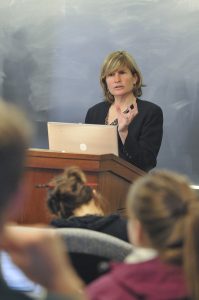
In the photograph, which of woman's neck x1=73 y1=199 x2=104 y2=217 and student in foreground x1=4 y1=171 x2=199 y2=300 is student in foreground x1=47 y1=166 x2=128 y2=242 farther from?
student in foreground x1=4 y1=171 x2=199 y2=300

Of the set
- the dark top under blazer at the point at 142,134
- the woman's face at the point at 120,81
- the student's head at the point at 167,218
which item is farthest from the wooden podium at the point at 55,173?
the student's head at the point at 167,218

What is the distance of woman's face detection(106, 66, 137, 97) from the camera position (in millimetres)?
3980

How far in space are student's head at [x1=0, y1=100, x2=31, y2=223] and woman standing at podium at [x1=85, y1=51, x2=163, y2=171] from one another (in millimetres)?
2886

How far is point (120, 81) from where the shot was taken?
399 cm

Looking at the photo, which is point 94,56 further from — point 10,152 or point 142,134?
point 10,152

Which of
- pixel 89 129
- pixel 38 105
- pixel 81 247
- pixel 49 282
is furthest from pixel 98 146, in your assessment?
pixel 49 282

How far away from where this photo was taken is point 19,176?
86cm

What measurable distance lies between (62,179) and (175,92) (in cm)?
244

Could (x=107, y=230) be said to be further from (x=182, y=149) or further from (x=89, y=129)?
(x=182, y=149)

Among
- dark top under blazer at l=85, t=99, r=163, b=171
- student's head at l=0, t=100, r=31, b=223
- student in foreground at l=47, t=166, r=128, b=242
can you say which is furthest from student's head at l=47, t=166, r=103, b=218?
student's head at l=0, t=100, r=31, b=223

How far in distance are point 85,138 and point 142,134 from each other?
2.42 ft

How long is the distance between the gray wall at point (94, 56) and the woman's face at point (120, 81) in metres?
0.77

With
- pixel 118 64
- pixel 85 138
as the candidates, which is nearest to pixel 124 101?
pixel 118 64

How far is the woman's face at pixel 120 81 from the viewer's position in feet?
13.1
